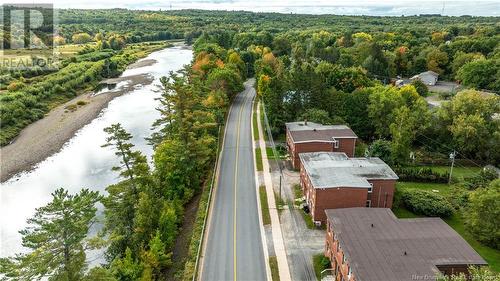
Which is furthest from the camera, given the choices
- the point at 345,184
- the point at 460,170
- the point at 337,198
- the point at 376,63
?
the point at 376,63

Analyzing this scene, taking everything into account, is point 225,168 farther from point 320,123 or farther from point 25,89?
point 25,89

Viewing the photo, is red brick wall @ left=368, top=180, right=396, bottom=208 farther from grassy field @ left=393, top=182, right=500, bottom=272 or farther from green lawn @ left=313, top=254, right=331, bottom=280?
green lawn @ left=313, top=254, right=331, bottom=280

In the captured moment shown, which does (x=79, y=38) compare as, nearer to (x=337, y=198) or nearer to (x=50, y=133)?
(x=50, y=133)

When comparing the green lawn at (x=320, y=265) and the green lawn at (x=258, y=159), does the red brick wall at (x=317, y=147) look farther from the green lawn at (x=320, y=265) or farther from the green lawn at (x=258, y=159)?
the green lawn at (x=320, y=265)

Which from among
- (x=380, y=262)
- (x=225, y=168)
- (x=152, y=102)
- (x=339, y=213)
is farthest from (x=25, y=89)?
(x=380, y=262)

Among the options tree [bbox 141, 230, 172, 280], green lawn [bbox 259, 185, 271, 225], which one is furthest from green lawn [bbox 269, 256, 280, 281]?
tree [bbox 141, 230, 172, 280]

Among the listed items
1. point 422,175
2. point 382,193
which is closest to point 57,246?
point 382,193
